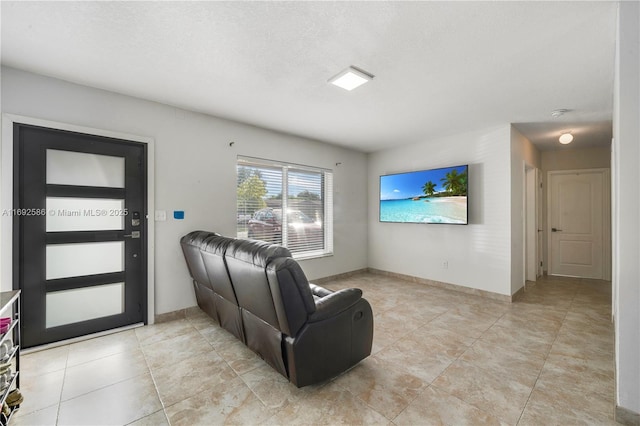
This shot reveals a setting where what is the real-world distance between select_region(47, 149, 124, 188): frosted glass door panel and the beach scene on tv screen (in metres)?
4.20

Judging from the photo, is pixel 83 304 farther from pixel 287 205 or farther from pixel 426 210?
pixel 426 210

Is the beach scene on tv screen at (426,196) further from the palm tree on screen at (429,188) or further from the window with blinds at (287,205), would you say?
the window with blinds at (287,205)

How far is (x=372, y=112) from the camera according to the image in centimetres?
350

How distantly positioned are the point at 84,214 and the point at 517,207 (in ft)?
18.4

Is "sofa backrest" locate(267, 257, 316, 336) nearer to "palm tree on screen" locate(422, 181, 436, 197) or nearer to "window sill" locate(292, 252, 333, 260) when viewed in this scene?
"window sill" locate(292, 252, 333, 260)

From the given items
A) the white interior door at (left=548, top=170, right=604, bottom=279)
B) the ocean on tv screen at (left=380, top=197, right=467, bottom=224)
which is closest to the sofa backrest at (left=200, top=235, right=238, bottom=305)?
the ocean on tv screen at (left=380, top=197, right=467, bottom=224)

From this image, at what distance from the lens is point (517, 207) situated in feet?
13.5

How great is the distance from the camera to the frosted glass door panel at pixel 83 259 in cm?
263

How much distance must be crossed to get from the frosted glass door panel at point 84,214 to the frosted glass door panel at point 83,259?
0.18m

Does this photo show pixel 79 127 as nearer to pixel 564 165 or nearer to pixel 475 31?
pixel 475 31

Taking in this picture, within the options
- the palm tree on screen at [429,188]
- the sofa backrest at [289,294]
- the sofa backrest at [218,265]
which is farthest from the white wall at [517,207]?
the sofa backrest at [218,265]

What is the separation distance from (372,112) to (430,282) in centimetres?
312

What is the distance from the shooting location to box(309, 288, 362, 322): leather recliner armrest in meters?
1.91

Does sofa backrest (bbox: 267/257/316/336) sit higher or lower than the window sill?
higher
